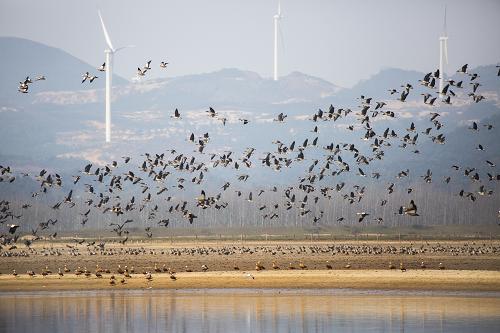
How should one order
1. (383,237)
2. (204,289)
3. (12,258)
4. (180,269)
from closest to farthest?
(204,289) < (180,269) < (12,258) < (383,237)

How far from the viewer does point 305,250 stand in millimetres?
130375

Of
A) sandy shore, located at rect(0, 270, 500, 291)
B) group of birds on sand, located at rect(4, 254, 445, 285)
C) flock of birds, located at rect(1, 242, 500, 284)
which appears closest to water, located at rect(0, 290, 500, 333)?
sandy shore, located at rect(0, 270, 500, 291)

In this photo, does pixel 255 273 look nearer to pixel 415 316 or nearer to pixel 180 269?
pixel 180 269

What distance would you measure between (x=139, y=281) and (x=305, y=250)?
44.3 metres

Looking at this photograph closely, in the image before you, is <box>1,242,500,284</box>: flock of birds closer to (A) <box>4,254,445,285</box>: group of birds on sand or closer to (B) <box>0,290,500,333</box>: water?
(A) <box>4,254,445,285</box>: group of birds on sand

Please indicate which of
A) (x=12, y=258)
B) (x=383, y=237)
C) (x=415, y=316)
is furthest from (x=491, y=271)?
(x=383, y=237)

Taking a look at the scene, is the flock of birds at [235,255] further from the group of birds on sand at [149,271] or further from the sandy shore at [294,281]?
the sandy shore at [294,281]

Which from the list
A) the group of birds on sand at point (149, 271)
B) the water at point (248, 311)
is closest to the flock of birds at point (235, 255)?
the group of birds on sand at point (149, 271)

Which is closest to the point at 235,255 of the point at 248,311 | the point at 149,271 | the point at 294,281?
the point at 149,271

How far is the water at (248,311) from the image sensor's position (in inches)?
2349

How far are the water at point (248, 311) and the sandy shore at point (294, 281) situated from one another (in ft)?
12.1

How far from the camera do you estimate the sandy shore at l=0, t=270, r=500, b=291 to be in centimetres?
8406

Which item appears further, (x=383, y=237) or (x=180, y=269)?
(x=383, y=237)

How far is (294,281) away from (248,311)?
66.9 feet
